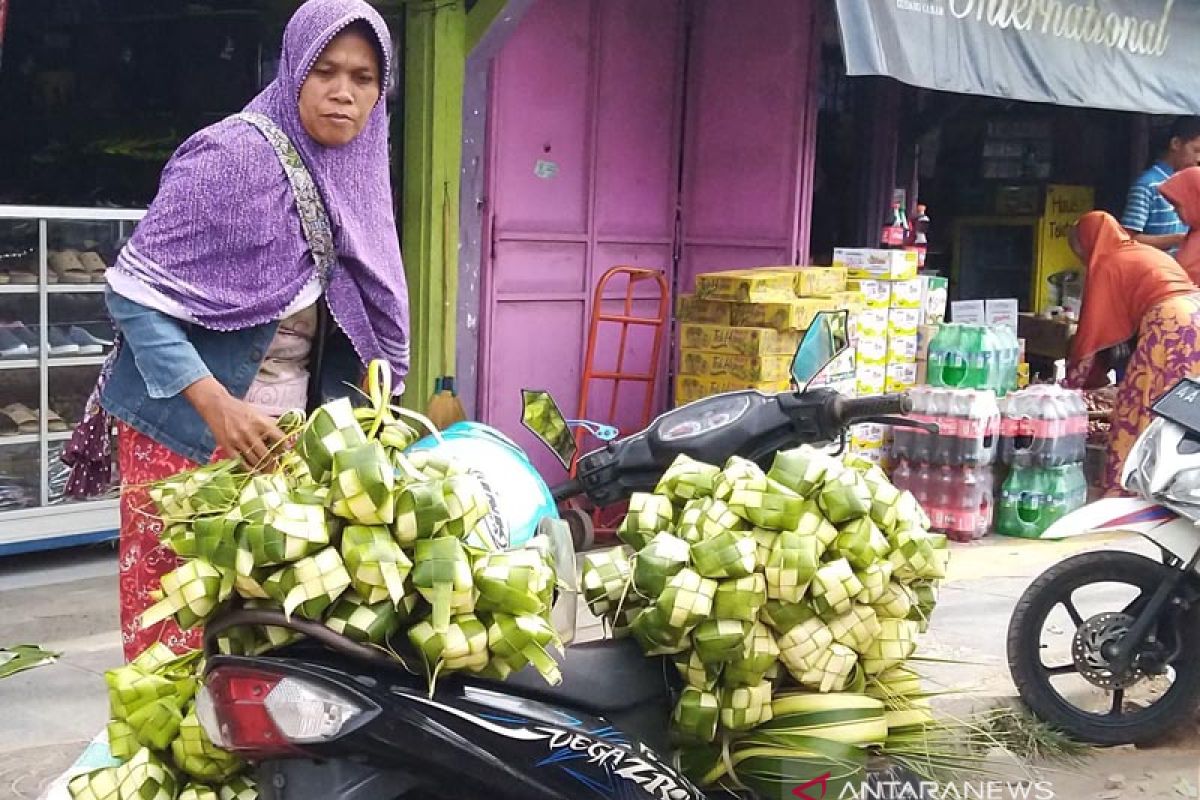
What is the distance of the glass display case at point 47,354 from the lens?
5.38m

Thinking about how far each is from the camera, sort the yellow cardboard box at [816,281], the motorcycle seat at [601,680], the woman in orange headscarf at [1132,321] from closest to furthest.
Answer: the motorcycle seat at [601,680] < the woman in orange headscarf at [1132,321] < the yellow cardboard box at [816,281]

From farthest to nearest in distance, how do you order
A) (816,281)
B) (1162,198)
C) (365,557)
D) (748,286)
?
(1162,198) → (816,281) → (748,286) → (365,557)

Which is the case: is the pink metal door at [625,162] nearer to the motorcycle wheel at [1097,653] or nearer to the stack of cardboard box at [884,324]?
the stack of cardboard box at [884,324]

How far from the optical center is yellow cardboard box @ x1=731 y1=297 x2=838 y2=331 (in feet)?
20.4

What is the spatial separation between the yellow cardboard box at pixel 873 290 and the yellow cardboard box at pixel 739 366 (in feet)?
2.46

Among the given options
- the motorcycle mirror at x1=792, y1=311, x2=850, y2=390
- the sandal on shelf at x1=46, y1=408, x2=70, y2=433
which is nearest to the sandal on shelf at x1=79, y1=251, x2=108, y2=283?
the sandal on shelf at x1=46, y1=408, x2=70, y2=433

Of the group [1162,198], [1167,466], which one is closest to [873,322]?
[1162,198]

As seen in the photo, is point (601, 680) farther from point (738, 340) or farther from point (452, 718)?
point (738, 340)

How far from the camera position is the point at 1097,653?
415 cm

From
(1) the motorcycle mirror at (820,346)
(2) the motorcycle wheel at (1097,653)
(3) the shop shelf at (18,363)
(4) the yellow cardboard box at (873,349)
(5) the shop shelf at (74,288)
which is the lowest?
(2) the motorcycle wheel at (1097,653)

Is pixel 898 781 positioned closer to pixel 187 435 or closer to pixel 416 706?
pixel 416 706

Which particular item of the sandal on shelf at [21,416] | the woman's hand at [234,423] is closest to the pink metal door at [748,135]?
the sandal on shelf at [21,416]

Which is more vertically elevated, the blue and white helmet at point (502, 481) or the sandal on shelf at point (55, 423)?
the blue and white helmet at point (502, 481)

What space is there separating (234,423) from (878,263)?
5.08 metres
